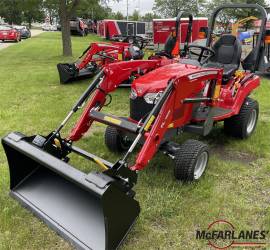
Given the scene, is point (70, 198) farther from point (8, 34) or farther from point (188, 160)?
point (8, 34)

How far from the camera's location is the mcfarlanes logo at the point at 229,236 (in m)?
3.03

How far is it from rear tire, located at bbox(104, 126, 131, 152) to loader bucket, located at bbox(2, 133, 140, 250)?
3.64 ft

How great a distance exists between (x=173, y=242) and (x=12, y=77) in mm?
8801

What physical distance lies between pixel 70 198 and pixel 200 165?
1.47 metres

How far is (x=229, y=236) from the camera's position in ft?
10.2

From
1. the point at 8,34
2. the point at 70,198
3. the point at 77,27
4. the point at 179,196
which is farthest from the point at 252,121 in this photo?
the point at 77,27

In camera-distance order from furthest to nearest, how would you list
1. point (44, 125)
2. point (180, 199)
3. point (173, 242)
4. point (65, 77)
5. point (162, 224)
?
1. point (65, 77)
2. point (44, 125)
3. point (180, 199)
4. point (162, 224)
5. point (173, 242)

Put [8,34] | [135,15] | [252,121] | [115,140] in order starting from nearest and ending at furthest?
[115,140]
[252,121]
[8,34]
[135,15]

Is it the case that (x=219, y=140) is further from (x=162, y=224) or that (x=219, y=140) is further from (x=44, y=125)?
(x=44, y=125)

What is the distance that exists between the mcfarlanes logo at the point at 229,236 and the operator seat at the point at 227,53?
9.07ft

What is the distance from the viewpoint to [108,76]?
419 cm

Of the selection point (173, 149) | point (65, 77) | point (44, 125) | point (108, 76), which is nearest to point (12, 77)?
point (65, 77)

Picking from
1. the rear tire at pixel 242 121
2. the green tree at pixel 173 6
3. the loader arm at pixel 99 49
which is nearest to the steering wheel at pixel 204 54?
the rear tire at pixel 242 121

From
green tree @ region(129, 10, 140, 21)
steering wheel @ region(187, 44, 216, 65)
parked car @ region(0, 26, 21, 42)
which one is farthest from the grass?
green tree @ region(129, 10, 140, 21)
